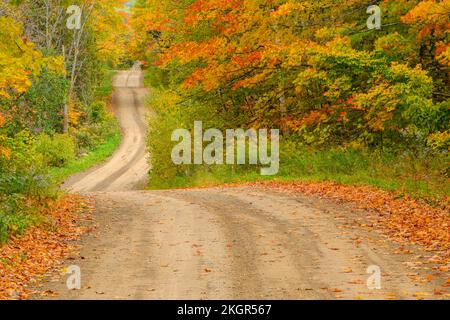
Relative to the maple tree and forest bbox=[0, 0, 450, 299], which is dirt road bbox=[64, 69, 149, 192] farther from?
the maple tree

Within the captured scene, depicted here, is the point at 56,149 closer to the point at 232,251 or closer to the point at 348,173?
the point at 348,173

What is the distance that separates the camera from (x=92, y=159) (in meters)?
47.9

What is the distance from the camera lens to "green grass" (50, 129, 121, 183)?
43.5 metres

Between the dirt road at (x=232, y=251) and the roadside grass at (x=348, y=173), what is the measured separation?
300 centimetres

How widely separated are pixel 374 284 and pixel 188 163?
23.2 metres

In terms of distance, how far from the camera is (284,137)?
1202 inches

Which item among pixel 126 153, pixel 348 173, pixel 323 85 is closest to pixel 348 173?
pixel 348 173

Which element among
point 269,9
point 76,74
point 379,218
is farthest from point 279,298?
point 76,74

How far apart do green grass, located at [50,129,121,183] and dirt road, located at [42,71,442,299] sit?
21134 millimetres

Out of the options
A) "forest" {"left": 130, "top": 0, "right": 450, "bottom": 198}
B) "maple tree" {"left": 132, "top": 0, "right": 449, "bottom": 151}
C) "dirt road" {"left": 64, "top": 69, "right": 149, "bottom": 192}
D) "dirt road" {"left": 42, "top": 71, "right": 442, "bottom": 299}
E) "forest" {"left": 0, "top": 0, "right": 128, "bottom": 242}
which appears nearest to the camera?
"dirt road" {"left": 42, "top": 71, "right": 442, "bottom": 299}

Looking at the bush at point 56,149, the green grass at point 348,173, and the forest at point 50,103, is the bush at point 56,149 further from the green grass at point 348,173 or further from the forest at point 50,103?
the green grass at point 348,173

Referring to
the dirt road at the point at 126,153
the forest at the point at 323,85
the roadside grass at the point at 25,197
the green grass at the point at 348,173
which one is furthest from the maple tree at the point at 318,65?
the roadside grass at the point at 25,197

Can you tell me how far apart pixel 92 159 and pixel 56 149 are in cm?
401

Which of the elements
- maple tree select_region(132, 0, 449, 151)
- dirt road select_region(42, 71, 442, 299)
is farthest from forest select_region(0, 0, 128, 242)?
maple tree select_region(132, 0, 449, 151)
